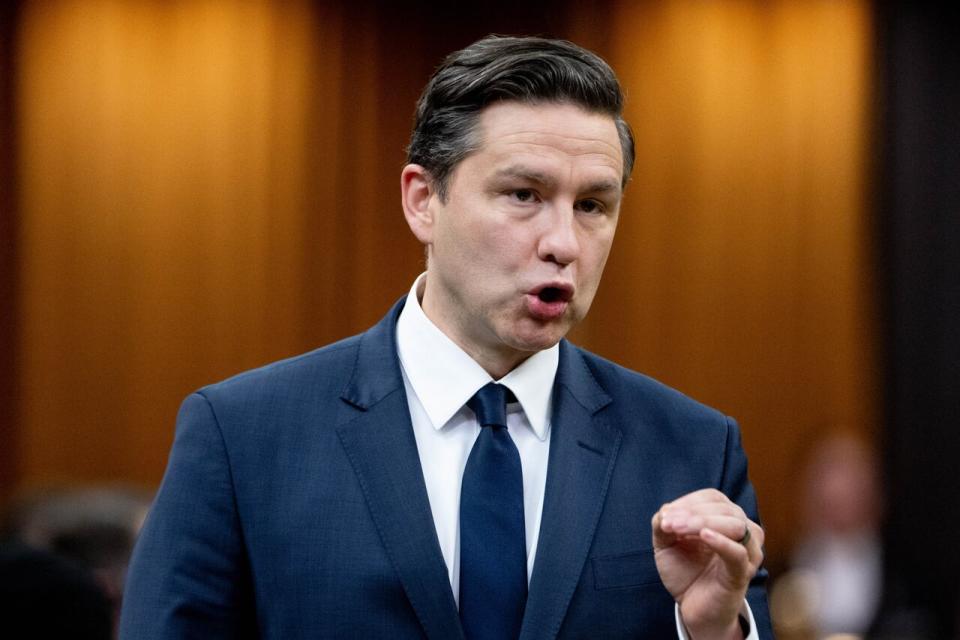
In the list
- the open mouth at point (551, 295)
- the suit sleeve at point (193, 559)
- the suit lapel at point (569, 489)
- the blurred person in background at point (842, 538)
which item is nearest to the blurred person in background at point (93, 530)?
the suit sleeve at point (193, 559)

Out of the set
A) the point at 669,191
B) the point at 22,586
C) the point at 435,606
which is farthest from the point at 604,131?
the point at 669,191

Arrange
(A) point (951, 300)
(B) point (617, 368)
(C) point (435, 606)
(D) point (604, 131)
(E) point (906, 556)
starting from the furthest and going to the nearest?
(A) point (951, 300) < (E) point (906, 556) < (B) point (617, 368) < (D) point (604, 131) < (C) point (435, 606)

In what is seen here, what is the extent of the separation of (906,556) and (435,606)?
10.8 ft

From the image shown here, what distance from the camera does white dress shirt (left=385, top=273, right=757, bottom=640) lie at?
6.31 ft

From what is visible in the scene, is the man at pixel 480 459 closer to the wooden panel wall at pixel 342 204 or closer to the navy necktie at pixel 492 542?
the navy necktie at pixel 492 542

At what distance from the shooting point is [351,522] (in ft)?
6.06

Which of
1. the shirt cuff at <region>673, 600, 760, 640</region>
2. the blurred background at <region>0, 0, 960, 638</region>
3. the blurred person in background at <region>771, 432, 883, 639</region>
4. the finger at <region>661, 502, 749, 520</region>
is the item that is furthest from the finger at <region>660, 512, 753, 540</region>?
the blurred background at <region>0, 0, 960, 638</region>

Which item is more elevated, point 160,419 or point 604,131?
point 604,131

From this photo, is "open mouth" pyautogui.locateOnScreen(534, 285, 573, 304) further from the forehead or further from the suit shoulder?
the suit shoulder

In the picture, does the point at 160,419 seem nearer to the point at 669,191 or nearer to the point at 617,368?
A: the point at 669,191

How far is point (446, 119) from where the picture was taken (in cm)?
204

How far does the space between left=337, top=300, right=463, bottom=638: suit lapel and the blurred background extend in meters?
3.60

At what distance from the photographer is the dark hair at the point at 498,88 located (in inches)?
78.2

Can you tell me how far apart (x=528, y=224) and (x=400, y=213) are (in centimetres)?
376
